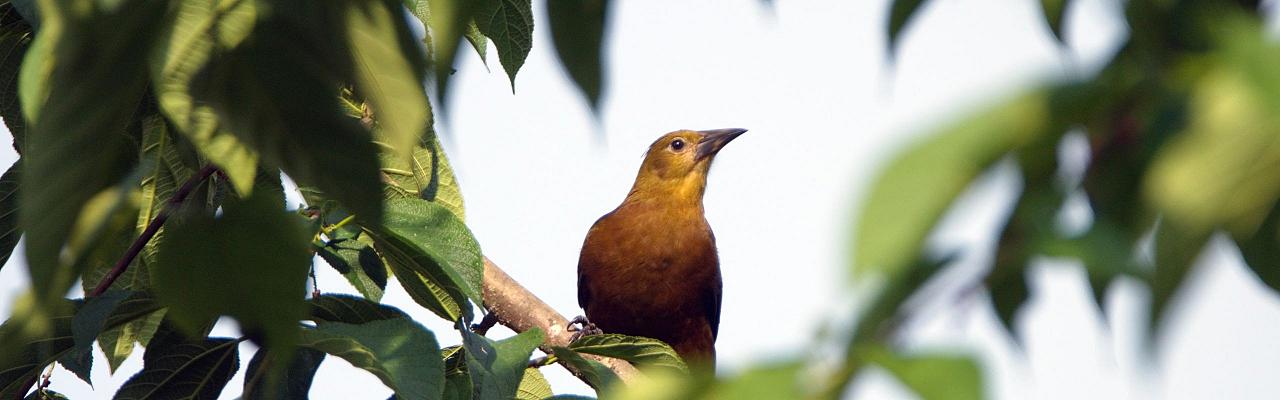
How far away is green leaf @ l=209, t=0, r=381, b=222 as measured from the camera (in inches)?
31.3

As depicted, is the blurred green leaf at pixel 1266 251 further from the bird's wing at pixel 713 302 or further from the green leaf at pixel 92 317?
the bird's wing at pixel 713 302

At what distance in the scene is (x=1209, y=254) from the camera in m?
0.56

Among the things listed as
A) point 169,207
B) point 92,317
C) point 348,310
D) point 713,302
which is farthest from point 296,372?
point 713,302

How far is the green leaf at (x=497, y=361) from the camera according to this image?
1896mm

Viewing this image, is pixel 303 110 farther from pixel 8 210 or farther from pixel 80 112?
pixel 8 210

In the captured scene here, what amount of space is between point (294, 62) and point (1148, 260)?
0.51 m

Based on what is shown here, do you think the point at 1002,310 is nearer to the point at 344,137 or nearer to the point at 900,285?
the point at 900,285

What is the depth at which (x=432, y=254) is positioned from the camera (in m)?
1.93

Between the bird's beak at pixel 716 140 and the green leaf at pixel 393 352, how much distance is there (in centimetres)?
500

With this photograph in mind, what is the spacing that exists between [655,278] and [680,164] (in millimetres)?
1103

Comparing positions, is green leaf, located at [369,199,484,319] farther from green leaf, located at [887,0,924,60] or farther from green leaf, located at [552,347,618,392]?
green leaf, located at [887,0,924,60]

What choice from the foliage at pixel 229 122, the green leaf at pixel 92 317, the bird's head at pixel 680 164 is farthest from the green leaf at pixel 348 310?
the bird's head at pixel 680 164

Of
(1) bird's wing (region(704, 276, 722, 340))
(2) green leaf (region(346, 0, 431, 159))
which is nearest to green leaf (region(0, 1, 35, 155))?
(2) green leaf (region(346, 0, 431, 159))

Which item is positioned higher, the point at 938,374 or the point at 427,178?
the point at 938,374
